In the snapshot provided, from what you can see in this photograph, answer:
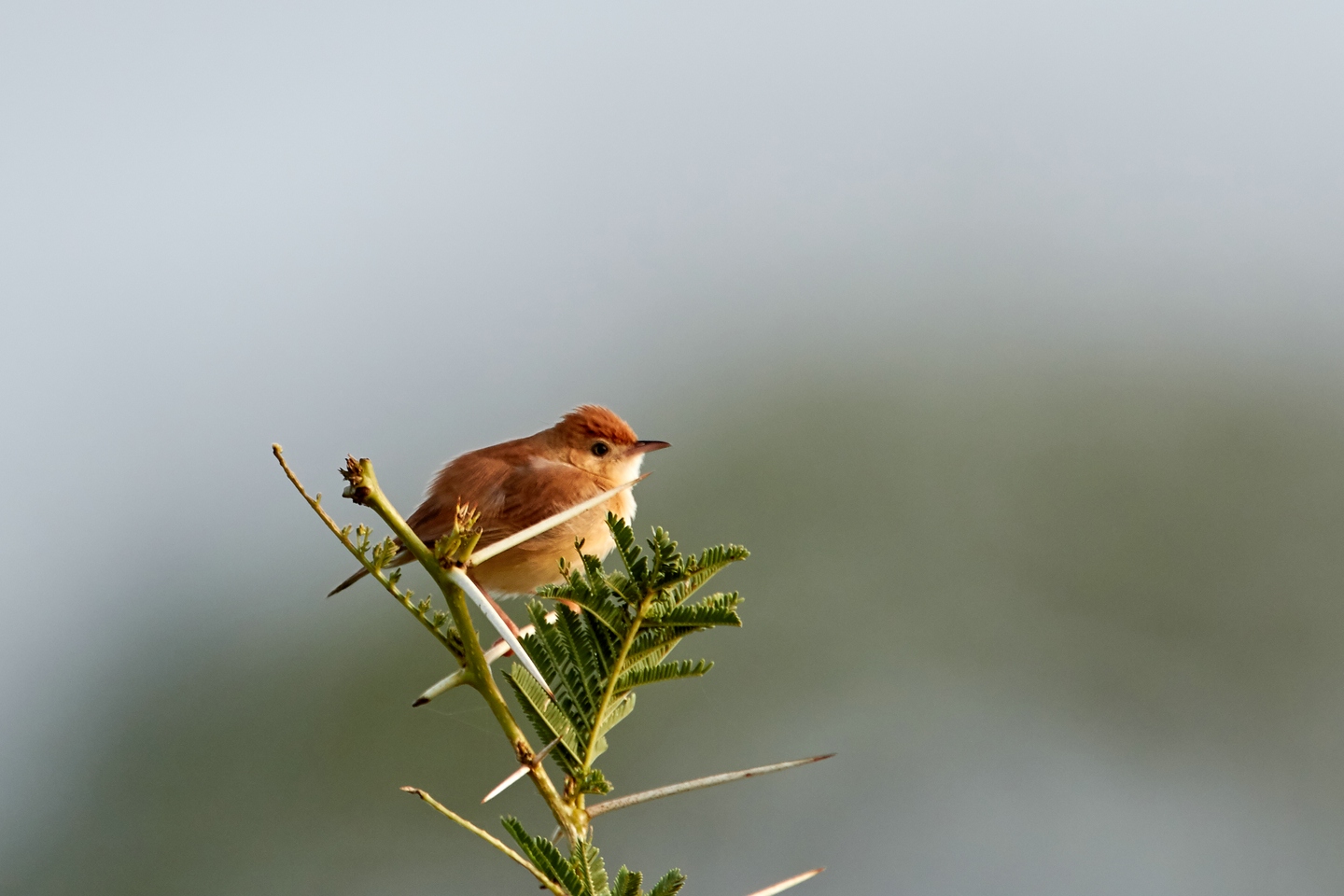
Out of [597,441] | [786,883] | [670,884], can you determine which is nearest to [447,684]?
[670,884]

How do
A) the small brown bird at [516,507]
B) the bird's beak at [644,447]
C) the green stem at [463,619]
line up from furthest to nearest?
the bird's beak at [644,447]
the small brown bird at [516,507]
the green stem at [463,619]

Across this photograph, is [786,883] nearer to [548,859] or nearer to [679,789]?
[679,789]

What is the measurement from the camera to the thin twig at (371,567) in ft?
3.95

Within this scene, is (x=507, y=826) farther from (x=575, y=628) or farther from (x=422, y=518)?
(x=422, y=518)

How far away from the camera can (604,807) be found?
4.34 ft

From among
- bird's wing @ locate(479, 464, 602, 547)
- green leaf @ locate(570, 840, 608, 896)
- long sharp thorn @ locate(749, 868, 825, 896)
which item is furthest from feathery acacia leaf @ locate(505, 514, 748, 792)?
bird's wing @ locate(479, 464, 602, 547)

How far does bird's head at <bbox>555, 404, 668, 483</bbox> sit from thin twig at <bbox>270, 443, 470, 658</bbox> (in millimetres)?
2846

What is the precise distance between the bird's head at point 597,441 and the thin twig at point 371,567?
285 cm

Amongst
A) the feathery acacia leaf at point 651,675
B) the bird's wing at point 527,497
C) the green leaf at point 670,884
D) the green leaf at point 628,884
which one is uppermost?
the feathery acacia leaf at point 651,675

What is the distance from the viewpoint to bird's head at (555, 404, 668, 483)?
4246mm

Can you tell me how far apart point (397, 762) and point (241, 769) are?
129 inches

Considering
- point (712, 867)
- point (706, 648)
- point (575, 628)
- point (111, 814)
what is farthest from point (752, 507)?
point (575, 628)

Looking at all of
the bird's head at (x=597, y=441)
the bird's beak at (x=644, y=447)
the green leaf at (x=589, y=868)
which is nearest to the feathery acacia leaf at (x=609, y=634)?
the green leaf at (x=589, y=868)

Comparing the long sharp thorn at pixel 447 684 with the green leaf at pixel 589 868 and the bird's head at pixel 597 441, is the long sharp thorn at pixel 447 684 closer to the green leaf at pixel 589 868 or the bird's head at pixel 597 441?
the green leaf at pixel 589 868
